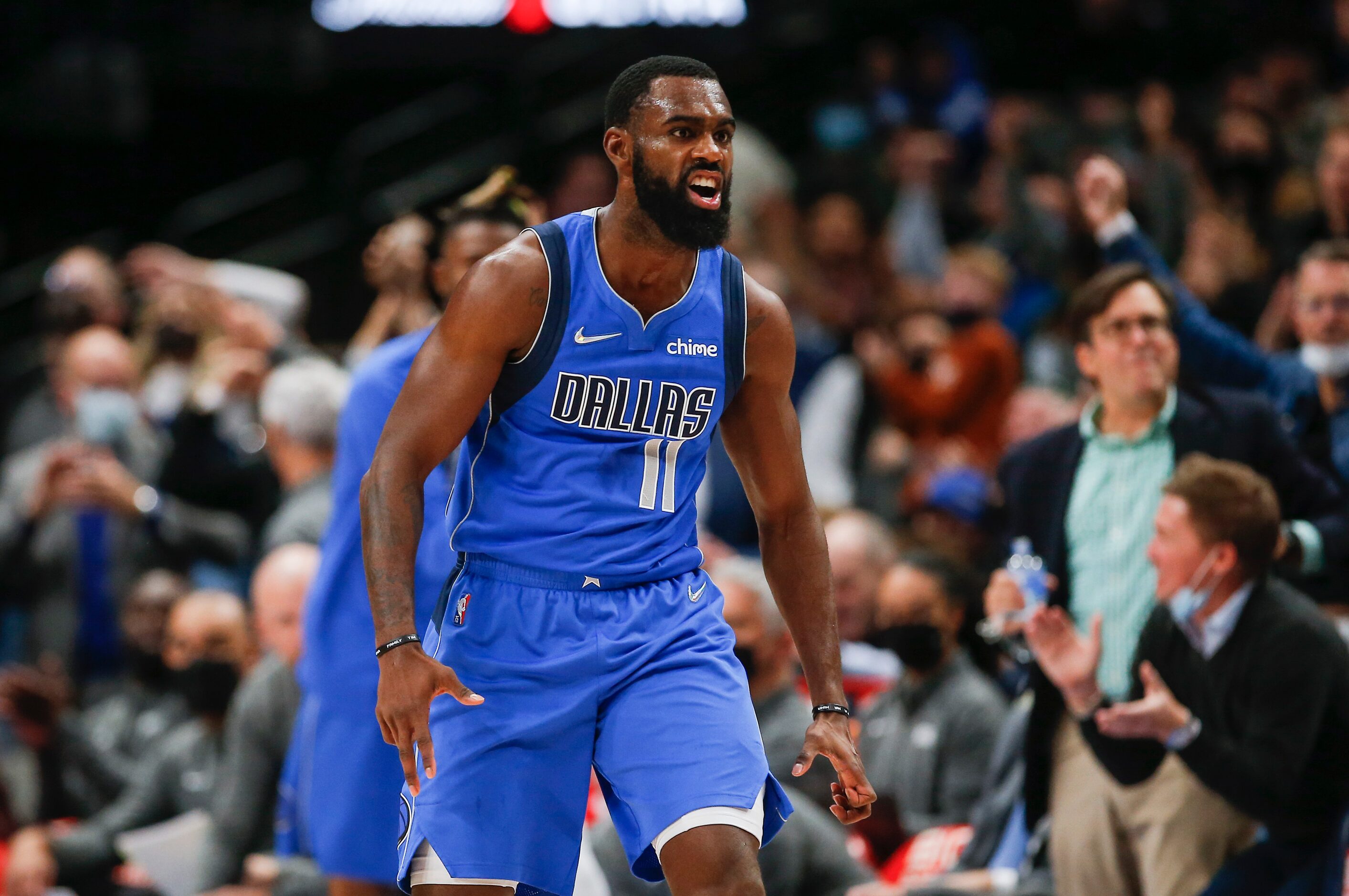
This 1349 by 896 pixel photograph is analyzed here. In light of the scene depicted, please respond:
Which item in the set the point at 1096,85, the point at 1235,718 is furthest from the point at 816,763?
the point at 1096,85

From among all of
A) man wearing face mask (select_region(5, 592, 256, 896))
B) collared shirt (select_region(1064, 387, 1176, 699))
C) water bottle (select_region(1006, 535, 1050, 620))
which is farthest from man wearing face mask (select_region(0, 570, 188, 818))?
collared shirt (select_region(1064, 387, 1176, 699))

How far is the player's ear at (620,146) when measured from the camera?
326 centimetres

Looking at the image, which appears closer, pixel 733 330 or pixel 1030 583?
pixel 733 330

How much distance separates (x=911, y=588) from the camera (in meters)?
5.86

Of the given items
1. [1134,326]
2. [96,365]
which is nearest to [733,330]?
[1134,326]

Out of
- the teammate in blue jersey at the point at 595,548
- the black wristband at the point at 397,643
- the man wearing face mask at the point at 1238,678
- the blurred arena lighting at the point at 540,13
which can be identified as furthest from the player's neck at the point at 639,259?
the blurred arena lighting at the point at 540,13

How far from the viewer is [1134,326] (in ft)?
16.6

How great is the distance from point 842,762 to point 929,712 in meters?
2.51

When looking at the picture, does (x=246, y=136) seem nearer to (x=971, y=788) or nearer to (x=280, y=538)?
(x=280, y=538)

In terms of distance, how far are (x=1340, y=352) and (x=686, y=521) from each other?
113 inches

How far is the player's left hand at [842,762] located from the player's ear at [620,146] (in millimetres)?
1110

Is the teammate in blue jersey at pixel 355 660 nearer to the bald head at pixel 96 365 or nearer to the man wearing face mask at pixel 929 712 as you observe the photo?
the man wearing face mask at pixel 929 712

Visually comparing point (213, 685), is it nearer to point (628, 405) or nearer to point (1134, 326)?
point (1134, 326)

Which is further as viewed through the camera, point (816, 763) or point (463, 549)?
point (816, 763)
